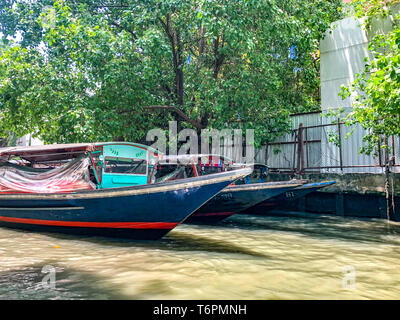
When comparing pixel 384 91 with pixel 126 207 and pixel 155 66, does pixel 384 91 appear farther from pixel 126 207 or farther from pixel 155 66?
pixel 155 66

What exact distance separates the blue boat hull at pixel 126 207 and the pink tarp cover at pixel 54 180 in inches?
13.3

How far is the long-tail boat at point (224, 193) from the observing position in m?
8.79

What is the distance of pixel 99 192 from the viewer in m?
6.17

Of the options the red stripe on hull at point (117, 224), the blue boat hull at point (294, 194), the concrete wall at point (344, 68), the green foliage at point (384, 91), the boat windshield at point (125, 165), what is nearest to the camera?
the green foliage at point (384, 91)

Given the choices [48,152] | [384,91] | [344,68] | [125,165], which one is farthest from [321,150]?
[48,152]

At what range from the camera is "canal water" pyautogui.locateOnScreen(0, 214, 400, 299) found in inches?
147

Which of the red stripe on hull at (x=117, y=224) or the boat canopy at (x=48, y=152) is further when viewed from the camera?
the boat canopy at (x=48, y=152)

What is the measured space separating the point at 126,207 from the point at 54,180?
84.5 inches

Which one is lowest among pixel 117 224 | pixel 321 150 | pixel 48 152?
pixel 117 224

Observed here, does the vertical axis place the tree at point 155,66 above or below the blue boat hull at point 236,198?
above

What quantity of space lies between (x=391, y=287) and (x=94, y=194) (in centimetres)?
461

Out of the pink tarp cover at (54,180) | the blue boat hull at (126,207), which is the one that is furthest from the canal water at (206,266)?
the pink tarp cover at (54,180)

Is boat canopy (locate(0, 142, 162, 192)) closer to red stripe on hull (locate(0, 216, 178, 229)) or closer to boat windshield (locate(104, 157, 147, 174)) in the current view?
boat windshield (locate(104, 157, 147, 174))

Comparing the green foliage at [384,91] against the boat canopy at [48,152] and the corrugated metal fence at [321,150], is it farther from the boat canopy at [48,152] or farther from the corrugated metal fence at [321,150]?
the boat canopy at [48,152]
